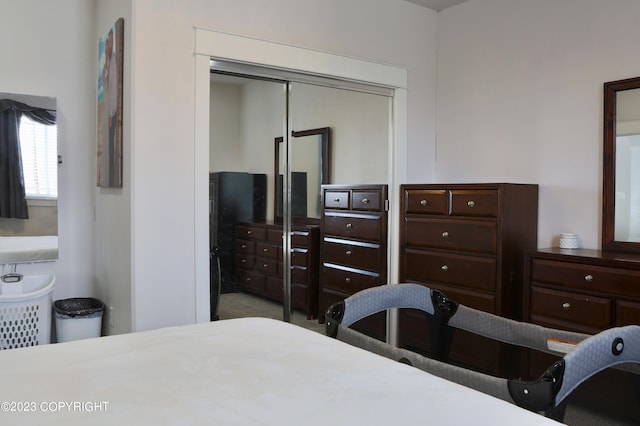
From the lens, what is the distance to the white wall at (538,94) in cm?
299

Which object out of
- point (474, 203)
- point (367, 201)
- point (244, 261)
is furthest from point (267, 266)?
point (474, 203)

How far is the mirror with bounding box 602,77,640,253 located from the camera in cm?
281

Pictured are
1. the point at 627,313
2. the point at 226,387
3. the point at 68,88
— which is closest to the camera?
the point at 226,387

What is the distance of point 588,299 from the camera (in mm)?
2596

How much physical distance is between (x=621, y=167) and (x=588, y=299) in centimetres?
82

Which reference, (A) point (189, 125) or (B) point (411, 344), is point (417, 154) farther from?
(A) point (189, 125)

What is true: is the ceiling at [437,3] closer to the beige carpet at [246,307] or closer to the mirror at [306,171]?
the mirror at [306,171]

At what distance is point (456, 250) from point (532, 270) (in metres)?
0.53

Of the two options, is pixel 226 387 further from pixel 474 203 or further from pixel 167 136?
pixel 474 203

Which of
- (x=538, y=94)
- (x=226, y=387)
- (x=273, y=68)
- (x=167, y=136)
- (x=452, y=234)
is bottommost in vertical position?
(x=226, y=387)

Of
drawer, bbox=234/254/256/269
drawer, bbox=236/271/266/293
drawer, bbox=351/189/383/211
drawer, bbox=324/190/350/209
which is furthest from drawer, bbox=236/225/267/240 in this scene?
drawer, bbox=351/189/383/211

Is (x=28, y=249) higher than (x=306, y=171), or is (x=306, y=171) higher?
(x=306, y=171)

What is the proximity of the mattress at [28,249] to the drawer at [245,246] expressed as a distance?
1.26 m

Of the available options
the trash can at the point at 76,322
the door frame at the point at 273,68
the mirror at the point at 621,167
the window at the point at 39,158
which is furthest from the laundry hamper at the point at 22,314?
the mirror at the point at 621,167
